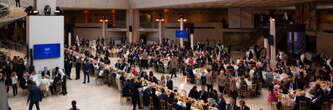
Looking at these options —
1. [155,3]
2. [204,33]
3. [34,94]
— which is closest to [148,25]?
[204,33]

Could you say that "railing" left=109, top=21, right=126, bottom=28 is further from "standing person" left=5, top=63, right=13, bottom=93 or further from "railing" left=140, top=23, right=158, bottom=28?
"standing person" left=5, top=63, right=13, bottom=93

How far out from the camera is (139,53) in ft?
72.4

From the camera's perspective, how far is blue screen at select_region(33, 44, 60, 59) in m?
16.0

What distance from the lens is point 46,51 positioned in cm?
1631

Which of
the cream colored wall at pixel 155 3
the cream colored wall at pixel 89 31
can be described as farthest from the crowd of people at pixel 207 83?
the cream colored wall at pixel 89 31

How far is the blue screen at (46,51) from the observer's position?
52.6 ft

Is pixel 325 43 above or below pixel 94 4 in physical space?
below

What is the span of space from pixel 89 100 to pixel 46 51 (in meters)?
4.75

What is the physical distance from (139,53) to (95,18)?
20.5m

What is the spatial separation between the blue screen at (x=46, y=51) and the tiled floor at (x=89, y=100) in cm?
218

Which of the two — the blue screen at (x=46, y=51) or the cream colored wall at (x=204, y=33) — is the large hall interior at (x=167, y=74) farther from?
the cream colored wall at (x=204, y=33)

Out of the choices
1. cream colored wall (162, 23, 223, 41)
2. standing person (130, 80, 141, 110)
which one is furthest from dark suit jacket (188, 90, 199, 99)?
cream colored wall (162, 23, 223, 41)

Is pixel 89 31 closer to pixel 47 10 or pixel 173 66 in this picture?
pixel 47 10

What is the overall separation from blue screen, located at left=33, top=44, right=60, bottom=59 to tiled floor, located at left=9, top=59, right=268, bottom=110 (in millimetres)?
2184
